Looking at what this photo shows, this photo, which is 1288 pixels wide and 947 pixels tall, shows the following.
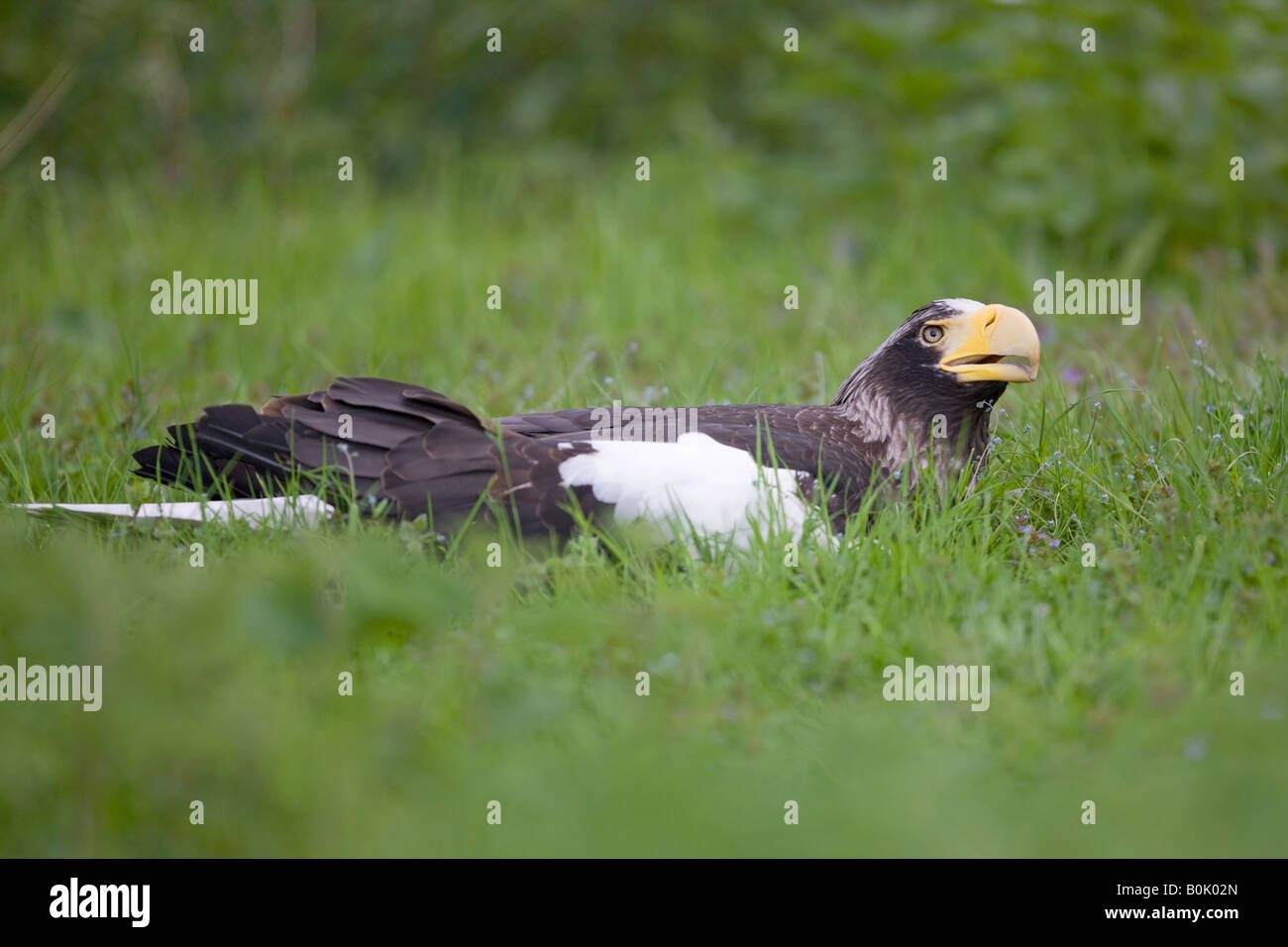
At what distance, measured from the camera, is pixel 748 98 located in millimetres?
9633

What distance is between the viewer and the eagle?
3715 mm

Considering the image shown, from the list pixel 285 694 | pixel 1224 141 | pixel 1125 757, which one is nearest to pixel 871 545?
pixel 1125 757

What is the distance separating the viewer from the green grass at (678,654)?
2625mm

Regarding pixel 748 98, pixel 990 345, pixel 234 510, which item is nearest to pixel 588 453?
pixel 234 510

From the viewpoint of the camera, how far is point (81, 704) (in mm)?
2701

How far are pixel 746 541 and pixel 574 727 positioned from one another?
912mm

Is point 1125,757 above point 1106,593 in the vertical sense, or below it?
below

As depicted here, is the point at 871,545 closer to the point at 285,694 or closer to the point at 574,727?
the point at 574,727

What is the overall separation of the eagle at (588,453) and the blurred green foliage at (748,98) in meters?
3.27

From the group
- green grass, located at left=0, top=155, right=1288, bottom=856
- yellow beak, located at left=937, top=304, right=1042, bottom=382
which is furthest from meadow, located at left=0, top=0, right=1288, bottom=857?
yellow beak, located at left=937, top=304, right=1042, bottom=382

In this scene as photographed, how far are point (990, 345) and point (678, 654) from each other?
4.78 ft

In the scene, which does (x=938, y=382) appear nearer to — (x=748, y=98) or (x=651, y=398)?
(x=651, y=398)
